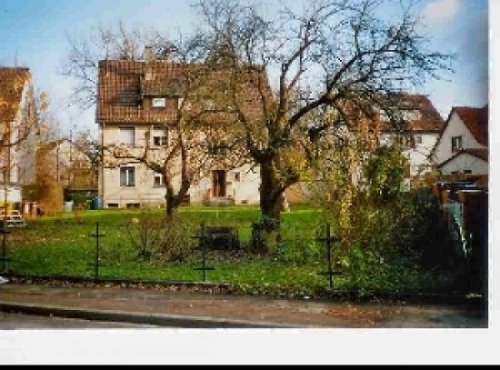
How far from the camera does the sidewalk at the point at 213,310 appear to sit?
3.71 meters

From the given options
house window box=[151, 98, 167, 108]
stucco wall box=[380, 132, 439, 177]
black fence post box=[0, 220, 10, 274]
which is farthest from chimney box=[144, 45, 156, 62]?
stucco wall box=[380, 132, 439, 177]

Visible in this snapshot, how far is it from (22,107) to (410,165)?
1876 mm

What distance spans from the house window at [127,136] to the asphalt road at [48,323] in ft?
2.82

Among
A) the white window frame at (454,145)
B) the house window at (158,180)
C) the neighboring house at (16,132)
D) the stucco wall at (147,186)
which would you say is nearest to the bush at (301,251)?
the stucco wall at (147,186)

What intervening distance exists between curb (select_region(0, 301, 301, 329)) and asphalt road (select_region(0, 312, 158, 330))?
0.06 feet

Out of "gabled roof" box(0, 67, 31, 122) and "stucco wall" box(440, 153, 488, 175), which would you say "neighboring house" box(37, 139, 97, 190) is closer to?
"gabled roof" box(0, 67, 31, 122)

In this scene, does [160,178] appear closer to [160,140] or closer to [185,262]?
[160,140]

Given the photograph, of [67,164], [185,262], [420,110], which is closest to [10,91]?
[67,164]

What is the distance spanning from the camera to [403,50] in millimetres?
3783

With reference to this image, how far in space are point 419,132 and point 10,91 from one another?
1967 millimetres

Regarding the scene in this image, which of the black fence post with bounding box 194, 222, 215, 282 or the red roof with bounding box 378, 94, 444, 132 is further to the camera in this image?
the black fence post with bounding box 194, 222, 215, 282

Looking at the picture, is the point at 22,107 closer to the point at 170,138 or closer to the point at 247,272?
the point at 170,138

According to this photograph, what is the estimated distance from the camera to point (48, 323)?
375 cm

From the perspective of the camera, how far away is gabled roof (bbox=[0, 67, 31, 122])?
12.6 feet
